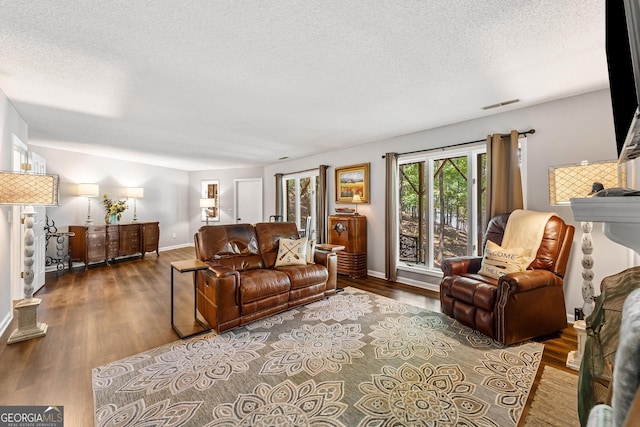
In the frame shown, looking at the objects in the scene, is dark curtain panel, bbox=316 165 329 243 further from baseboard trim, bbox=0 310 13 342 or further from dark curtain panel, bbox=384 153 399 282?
baseboard trim, bbox=0 310 13 342

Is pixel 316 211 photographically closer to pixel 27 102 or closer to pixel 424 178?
pixel 424 178

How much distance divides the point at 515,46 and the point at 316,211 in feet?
15.9

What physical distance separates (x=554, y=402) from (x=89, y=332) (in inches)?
158

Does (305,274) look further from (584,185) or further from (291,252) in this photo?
(584,185)

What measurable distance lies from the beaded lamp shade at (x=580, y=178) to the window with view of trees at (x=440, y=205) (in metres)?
1.27

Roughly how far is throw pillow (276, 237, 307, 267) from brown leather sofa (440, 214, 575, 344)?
1.76 meters

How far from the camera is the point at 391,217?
15.5 ft

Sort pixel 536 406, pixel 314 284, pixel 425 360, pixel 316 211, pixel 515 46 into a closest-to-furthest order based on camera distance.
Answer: pixel 536 406 < pixel 515 46 < pixel 425 360 < pixel 314 284 < pixel 316 211

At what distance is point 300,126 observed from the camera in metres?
4.14

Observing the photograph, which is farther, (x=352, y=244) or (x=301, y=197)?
(x=301, y=197)

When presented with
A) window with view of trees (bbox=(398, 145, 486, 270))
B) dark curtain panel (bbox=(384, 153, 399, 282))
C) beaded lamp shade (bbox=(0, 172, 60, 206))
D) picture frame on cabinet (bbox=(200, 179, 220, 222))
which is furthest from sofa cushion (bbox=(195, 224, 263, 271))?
picture frame on cabinet (bbox=(200, 179, 220, 222))

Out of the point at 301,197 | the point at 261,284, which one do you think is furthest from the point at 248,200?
the point at 261,284

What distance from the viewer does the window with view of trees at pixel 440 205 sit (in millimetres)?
3957

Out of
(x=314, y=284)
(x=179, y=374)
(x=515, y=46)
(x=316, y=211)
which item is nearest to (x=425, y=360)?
(x=314, y=284)
